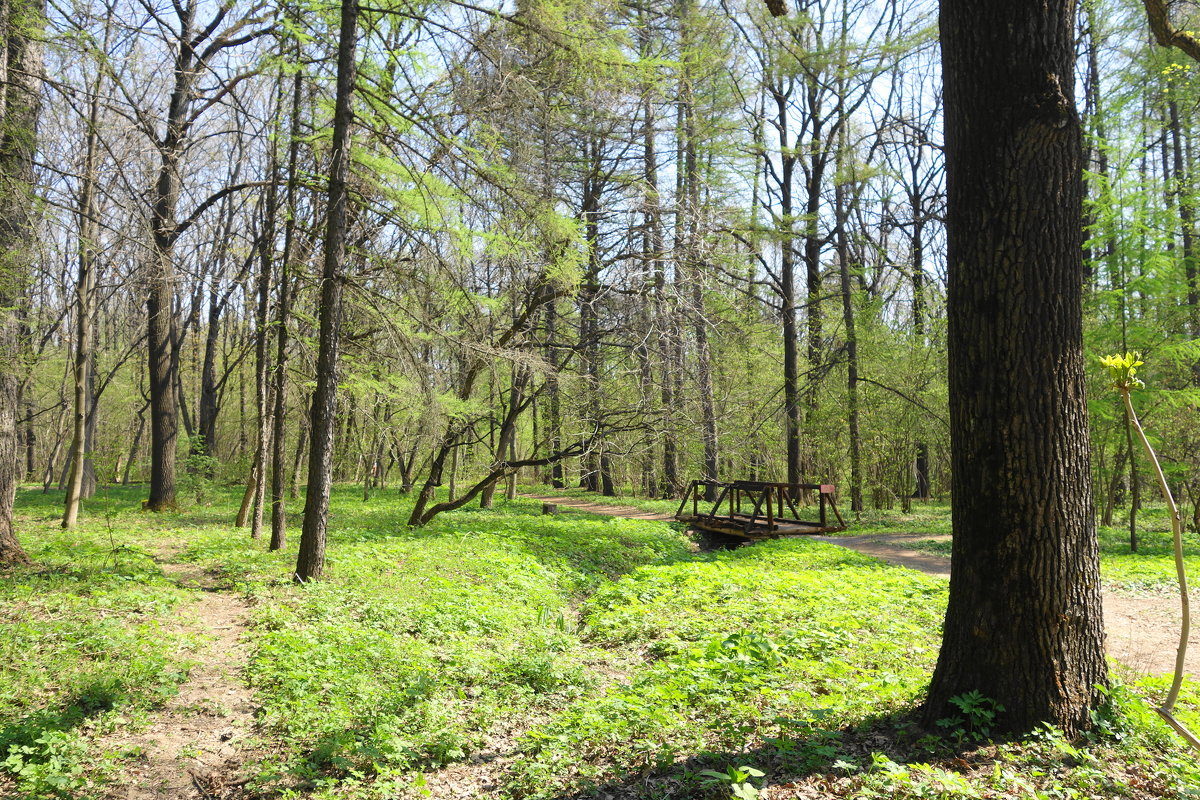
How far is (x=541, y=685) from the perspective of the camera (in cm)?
496

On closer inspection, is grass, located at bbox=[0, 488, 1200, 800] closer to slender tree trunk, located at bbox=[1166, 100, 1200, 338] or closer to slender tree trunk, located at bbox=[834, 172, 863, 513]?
slender tree trunk, located at bbox=[1166, 100, 1200, 338]

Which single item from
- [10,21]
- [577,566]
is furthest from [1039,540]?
[10,21]

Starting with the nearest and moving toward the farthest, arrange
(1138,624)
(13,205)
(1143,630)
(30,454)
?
1. (1143,630)
2. (1138,624)
3. (13,205)
4. (30,454)

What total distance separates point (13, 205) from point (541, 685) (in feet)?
23.0

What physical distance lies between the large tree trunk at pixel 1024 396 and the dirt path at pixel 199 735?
3.87 metres

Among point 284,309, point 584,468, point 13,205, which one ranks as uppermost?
point 13,205

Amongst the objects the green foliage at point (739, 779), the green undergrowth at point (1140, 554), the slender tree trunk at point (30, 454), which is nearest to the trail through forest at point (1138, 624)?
the green undergrowth at point (1140, 554)

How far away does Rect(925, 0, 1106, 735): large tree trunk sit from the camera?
342cm

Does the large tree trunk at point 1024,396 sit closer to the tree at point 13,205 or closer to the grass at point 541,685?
the grass at point 541,685

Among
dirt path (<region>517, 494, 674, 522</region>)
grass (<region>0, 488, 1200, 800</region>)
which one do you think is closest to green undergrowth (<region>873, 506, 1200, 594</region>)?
grass (<region>0, 488, 1200, 800</region>)

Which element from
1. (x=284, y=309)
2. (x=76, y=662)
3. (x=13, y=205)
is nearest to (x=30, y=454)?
(x=284, y=309)

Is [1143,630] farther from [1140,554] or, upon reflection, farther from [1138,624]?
[1140,554]

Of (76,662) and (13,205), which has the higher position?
(13,205)

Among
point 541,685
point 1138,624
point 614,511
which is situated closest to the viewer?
point 541,685
